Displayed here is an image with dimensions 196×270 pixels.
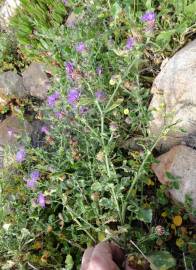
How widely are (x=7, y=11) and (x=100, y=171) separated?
3311mm

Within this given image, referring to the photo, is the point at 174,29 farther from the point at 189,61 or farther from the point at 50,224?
the point at 50,224

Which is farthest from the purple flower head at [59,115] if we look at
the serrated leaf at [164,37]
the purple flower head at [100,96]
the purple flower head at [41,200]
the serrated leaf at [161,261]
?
the serrated leaf at [161,261]

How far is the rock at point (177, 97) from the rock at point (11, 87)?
5.54 feet

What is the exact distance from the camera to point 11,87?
3.87m

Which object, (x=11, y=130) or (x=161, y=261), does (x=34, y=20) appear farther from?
(x=161, y=261)

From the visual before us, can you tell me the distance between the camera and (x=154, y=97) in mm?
2545

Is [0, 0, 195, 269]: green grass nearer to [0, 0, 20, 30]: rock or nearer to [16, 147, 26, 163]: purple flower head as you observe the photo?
[16, 147, 26, 163]: purple flower head

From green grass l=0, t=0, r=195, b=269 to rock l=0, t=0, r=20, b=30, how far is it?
1.81m

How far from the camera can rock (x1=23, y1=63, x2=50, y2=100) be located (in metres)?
3.70

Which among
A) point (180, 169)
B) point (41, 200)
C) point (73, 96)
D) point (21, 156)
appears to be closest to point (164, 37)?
point (73, 96)

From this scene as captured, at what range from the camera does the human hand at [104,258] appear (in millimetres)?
1769

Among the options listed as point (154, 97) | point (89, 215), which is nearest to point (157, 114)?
point (154, 97)

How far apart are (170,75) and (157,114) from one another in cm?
26

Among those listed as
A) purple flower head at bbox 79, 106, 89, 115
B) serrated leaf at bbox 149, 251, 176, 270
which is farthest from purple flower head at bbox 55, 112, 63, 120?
serrated leaf at bbox 149, 251, 176, 270
